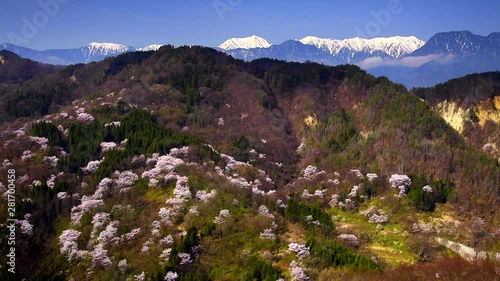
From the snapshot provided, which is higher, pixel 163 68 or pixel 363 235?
pixel 163 68

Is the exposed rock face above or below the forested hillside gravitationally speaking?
below

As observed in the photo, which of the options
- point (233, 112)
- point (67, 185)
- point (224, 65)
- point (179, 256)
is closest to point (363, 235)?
point (179, 256)

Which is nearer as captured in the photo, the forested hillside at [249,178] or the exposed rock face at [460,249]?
the forested hillside at [249,178]

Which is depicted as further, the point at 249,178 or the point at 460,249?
the point at 249,178

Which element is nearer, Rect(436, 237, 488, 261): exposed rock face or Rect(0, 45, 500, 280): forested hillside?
Rect(0, 45, 500, 280): forested hillside

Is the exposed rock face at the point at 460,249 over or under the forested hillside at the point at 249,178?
under

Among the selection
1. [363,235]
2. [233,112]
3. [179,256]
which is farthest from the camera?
[233,112]

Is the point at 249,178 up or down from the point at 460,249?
up

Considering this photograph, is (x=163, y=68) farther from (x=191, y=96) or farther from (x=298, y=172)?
(x=298, y=172)
